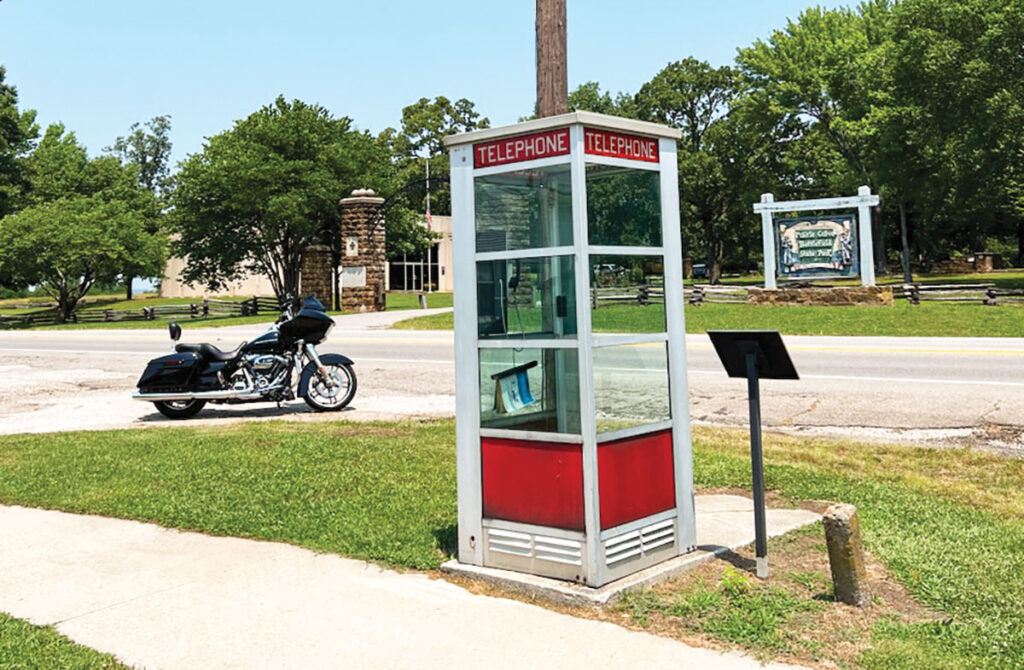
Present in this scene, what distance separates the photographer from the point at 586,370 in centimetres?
457

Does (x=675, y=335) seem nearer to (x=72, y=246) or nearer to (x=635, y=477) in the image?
(x=635, y=477)

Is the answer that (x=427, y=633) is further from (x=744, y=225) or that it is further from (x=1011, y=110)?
(x=744, y=225)

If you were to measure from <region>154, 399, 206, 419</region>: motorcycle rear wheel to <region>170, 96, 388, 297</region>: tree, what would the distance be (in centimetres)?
2491

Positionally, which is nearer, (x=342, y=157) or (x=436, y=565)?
(x=436, y=565)

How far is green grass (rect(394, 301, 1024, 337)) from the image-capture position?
73.0 feet

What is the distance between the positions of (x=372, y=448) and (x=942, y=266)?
2520 inches

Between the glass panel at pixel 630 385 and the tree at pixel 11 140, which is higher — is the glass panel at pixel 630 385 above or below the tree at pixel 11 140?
below

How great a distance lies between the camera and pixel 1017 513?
6.08m

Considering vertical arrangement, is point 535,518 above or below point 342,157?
below

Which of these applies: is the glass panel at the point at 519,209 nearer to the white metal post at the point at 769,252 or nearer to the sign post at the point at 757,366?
the sign post at the point at 757,366

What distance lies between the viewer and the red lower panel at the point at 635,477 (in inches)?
183

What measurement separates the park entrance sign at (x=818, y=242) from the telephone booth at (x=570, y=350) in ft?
86.4

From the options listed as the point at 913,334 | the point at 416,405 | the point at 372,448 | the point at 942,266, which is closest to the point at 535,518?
the point at 372,448

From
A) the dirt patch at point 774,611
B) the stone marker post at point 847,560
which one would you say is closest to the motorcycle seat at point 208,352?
the dirt patch at point 774,611
